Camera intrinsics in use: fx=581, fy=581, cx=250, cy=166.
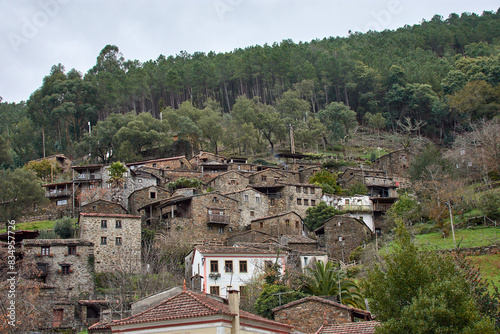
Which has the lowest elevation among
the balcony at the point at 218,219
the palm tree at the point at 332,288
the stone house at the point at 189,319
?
the palm tree at the point at 332,288

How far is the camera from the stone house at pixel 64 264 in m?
41.4

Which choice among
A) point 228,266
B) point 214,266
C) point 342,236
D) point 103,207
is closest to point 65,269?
point 214,266

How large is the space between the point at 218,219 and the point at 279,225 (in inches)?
226

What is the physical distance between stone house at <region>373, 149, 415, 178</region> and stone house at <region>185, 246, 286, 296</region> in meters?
39.2

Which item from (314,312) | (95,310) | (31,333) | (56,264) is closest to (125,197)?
(56,264)

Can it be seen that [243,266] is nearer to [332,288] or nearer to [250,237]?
[332,288]

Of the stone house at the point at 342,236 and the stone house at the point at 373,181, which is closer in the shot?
the stone house at the point at 342,236

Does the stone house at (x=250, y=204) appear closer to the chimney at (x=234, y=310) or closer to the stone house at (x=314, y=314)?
the stone house at (x=314, y=314)

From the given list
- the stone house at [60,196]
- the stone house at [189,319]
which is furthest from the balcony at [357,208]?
the stone house at [189,319]

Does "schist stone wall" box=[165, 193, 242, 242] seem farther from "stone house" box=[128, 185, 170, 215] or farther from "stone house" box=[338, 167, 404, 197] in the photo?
"stone house" box=[338, 167, 404, 197]

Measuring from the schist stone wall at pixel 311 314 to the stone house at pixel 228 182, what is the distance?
118 ft

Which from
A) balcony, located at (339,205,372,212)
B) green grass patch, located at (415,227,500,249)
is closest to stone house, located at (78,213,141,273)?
green grass patch, located at (415,227,500,249)

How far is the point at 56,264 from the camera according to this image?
→ 42250mm

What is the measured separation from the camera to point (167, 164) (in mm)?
69500
